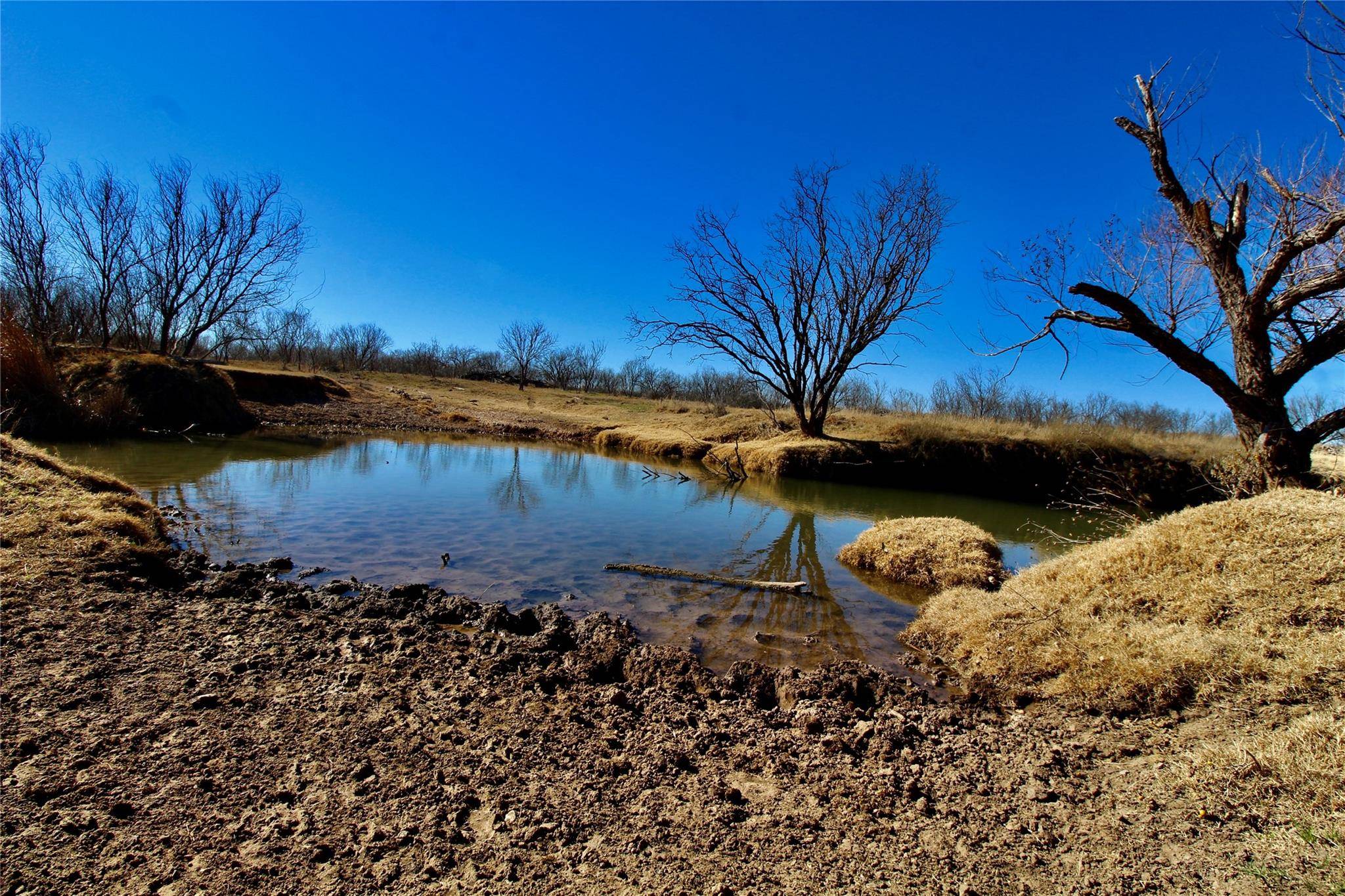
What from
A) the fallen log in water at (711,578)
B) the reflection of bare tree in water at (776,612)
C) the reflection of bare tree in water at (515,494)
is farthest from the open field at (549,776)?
the reflection of bare tree in water at (515,494)

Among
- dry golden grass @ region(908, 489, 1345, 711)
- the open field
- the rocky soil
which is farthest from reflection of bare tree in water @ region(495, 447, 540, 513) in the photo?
dry golden grass @ region(908, 489, 1345, 711)

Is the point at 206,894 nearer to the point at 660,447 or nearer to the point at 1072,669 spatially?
the point at 1072,669

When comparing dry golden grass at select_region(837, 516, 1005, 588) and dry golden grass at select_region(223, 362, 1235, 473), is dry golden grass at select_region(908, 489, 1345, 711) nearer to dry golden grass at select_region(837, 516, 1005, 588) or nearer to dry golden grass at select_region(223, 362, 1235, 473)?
dry golden grass at select_region(837, 516, 1005, 588)

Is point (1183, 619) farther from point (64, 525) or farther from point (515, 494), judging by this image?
Result: point (515, 494)

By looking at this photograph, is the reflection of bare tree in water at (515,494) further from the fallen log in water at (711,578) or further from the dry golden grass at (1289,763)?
the dry golden grass at (1289,763)

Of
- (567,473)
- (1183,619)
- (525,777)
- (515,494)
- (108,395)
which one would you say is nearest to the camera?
(525,777)

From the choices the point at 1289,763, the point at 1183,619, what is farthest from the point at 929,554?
the point at 1289,763

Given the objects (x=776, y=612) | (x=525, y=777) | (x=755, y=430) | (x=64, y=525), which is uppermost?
(x=755, y=430)

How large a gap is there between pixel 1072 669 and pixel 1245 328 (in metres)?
4.44

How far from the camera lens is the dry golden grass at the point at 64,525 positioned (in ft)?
17.8

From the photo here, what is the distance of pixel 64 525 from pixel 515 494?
29.4 feet

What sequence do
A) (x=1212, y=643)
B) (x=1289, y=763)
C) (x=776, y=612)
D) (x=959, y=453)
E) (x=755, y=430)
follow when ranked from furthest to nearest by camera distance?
(x=755, y=430) → (x=959, y=453) → (x=776, y=612) → (x=1212, y=643) → (x=1289, y=763)

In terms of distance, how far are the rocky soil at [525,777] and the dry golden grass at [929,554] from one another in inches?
148

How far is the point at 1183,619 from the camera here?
450cm
